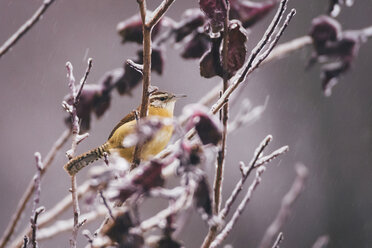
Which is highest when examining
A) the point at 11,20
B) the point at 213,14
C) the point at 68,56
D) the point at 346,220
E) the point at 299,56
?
the point at 11,20

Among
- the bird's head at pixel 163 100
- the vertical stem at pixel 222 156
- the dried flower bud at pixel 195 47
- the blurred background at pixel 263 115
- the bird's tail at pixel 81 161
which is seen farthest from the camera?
the blurred background at pixel 263 115

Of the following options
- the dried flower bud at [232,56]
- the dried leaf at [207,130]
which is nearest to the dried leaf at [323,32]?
the dried flower bud at [232,56]

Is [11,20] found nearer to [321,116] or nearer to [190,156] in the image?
[321,116]

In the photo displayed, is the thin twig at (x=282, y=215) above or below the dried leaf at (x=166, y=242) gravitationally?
below

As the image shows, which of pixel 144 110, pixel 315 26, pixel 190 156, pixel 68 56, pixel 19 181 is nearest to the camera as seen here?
pixel 190 156

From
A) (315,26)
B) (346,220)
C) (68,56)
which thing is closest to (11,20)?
(68,56)

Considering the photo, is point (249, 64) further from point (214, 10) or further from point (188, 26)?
point (188, 26)

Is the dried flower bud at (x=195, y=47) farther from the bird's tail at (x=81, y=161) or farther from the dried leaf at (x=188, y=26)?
the bird's tail at (x=81, y=161)
